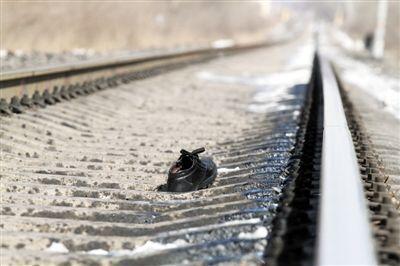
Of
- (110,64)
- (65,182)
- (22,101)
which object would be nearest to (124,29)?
(110,64)

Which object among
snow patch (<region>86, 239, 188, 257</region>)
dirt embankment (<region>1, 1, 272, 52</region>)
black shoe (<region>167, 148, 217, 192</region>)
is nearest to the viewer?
snow patch (<region>86, 239, 188, 257</region>)

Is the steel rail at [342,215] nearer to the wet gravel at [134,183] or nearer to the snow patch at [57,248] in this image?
the wet gravel at [134,183]

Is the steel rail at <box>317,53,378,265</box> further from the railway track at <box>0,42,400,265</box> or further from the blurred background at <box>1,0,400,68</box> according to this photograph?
the blurred background at <box>1,0,400,68</box>

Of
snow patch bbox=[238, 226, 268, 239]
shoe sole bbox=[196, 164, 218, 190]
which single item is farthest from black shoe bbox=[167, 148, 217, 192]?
snow patch bbox=[238, 226, 268, 239]

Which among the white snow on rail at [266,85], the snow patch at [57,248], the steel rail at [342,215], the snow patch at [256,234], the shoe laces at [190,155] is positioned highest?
the steel rail at [342,215]

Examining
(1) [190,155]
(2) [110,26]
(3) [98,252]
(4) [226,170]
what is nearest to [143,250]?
(3) [98,252]

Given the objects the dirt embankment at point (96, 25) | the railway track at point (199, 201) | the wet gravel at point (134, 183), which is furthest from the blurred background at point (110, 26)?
the railway track at point (199, 201)

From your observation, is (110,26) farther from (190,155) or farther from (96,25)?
(190,155)
